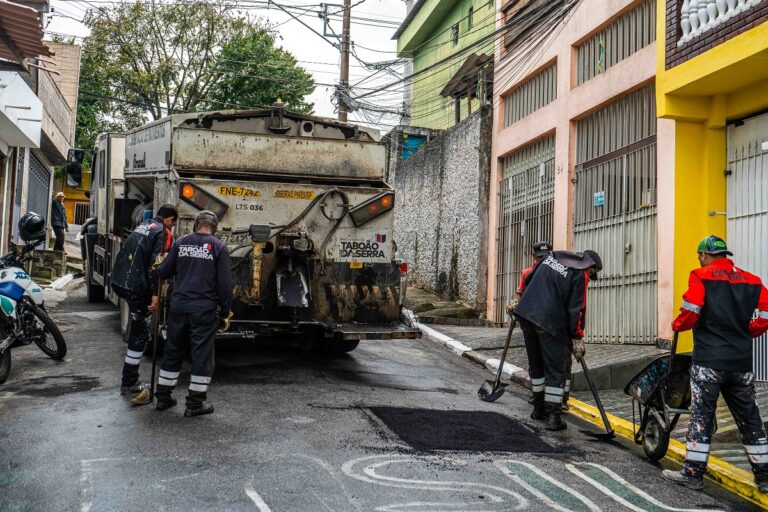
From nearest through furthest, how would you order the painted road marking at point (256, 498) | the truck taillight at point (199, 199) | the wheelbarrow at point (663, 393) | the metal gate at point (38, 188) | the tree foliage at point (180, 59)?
the painted road marking at point (256, 498)
the wheelbarrow at point (663, 393)
the truck taillight at point (199, 199)
the metal gate at point (38, 188)
the tree foliage at point (180, 59)

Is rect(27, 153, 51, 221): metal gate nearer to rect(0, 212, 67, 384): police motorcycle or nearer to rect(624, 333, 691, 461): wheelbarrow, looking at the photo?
rect(0, 212, 67, 384): police motorcycle

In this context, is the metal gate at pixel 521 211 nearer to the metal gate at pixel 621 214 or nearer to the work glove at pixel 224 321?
the metal gate at pixel 621 214

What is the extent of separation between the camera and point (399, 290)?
9.11m

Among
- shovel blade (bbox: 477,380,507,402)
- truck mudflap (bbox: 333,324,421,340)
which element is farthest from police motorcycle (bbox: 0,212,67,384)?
shovel blade (bbox: 477,380,507,402)

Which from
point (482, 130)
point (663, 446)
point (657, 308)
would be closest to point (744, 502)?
point (663, 446)

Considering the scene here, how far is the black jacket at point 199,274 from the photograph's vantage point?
659cm

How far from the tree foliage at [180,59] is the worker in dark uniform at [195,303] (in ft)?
70.4

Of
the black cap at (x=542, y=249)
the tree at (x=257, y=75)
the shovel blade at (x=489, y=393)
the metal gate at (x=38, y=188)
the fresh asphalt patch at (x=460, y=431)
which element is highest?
the tree at (x=257, y=75)

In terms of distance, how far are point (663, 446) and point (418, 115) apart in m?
22.4

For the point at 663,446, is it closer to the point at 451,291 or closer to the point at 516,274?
the point at 516,274

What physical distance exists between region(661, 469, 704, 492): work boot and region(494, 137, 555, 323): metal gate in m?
8.20

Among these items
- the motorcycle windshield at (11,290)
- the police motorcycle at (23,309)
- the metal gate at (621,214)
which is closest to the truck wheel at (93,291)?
the police motorcycle at (23,309)

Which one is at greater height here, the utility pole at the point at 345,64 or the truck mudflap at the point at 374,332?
the utility pole at the point at 345,64

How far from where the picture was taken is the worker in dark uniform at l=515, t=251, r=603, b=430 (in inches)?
272
